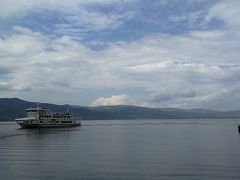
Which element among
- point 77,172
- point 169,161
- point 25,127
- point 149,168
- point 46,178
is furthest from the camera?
point 25,127

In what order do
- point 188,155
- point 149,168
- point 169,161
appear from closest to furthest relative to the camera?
point 149,168
point 169,161
point 188,155

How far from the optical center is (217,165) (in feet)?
181

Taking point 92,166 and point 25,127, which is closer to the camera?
point 92,166

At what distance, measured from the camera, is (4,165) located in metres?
55.1

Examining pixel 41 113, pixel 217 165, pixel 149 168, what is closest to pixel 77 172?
pixel 149 168

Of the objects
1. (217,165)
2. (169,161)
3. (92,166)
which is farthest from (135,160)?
(217,165)

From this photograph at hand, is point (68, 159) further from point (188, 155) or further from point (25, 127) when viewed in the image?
point (25, 127)

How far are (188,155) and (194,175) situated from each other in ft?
68.2

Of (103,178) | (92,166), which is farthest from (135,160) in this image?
(103,178)

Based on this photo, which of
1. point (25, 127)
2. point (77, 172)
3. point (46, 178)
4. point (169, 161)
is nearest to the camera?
point (46, 178)

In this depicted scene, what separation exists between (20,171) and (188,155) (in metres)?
30.6

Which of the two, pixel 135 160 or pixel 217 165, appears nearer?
pixel 217 165

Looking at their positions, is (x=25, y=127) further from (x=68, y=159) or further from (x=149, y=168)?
(x=149, y=168)

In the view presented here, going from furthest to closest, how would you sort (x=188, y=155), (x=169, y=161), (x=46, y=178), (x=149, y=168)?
1. (x=188, y=155)
2. (x=169, y=161)
3. (x=149, y=168)
4. (x=46, y=178)
